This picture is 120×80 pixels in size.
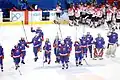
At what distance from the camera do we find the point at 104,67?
582 inches

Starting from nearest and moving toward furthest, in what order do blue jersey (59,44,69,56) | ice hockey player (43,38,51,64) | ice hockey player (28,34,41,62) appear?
blue jersey (59,44,69,56) < ice hockey player (43,38,51,64) < ice hockey player (28,34,41,62)

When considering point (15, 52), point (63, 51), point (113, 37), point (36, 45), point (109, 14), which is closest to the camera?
point (15, 52)

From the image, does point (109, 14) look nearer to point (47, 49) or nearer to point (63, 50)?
point (47, 49)

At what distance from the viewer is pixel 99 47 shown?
614 inches

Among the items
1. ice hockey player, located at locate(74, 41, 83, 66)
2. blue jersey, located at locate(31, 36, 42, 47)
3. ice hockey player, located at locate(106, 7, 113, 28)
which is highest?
Result: ice hockey player, located at locate(106, 7, 113, 28)

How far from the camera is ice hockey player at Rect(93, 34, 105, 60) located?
15.5 metres

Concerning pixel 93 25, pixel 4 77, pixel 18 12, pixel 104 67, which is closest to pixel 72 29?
A: pixel 93 25

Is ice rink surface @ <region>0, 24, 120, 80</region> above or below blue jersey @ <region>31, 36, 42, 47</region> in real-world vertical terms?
below

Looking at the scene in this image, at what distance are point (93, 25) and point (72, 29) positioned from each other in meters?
1.40

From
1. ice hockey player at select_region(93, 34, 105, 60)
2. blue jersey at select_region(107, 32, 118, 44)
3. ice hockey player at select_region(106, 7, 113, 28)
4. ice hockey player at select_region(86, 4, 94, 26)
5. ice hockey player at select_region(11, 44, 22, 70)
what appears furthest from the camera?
ice hockey player at select_region(86, 4, 94, 26)

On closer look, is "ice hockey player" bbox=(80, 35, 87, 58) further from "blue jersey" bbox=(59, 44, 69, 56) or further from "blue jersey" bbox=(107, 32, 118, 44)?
"blue jersey" bbox=(107, 32, 118, 44)

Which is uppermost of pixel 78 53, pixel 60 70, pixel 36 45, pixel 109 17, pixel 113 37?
pixel 109 17

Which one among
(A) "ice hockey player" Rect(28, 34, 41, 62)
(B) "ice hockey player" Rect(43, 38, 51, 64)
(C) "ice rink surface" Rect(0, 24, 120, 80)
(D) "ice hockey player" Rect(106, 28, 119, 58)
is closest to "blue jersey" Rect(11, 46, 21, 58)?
(C) "ice rink surface" Rect(0, 24, 120, 80)

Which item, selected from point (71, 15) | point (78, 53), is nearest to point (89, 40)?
point (78, 53)
